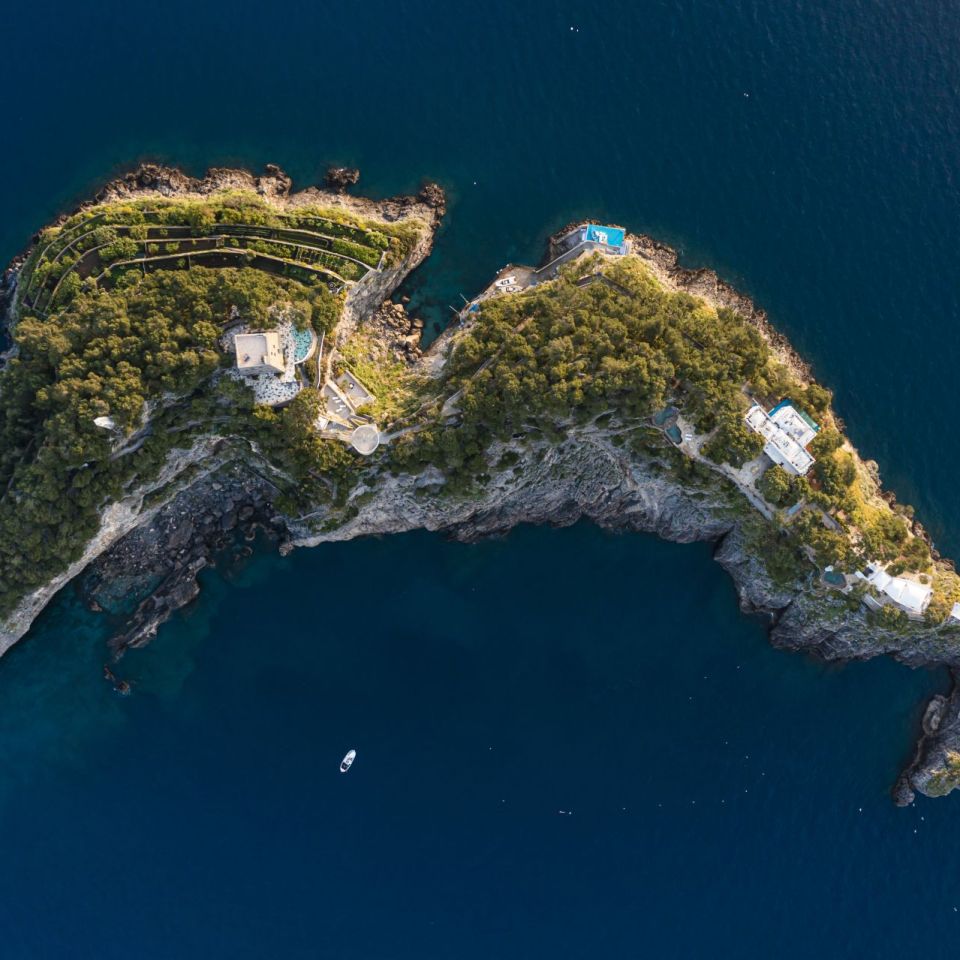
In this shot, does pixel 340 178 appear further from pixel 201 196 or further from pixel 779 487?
pixel 779 487

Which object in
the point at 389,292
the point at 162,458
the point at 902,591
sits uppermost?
the point at 902,591

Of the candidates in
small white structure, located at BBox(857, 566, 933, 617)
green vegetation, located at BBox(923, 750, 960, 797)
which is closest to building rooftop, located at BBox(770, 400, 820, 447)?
small white structure, located at BBox(857, 566, 933, 617)

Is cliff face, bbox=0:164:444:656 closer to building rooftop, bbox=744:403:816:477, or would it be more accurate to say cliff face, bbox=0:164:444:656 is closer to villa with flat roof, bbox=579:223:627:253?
villa with flat roof, bbox=579:223:627:253

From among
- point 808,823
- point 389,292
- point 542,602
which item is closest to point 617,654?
point 542,602

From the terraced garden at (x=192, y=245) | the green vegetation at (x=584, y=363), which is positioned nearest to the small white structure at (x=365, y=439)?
the green vegetation at (x=584, y=363)

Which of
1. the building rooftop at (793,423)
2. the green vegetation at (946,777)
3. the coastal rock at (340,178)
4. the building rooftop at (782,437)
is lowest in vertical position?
the green vegetation at (946,777)

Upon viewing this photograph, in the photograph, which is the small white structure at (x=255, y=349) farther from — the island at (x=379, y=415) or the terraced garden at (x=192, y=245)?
the terraced garden at (x=192, y=245)

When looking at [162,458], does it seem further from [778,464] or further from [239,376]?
[778,464]
